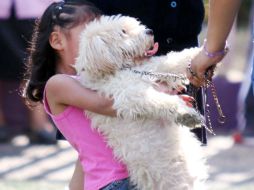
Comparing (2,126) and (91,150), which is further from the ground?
(91,150)

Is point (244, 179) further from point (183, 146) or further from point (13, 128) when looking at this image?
point (183, 146)

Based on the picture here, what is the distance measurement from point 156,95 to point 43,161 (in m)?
3.94

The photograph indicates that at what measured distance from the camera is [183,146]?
3012 millimetres

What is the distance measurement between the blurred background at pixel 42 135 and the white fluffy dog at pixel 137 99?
109 inches

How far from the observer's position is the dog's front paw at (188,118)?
2770mm

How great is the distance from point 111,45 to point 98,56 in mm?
62

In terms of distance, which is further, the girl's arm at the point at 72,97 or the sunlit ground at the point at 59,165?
the sunlit ground at the point at 59,165

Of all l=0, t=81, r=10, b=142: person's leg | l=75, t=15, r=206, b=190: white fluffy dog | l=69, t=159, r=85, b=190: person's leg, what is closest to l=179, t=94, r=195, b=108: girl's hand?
l=75, t=15, r=206, b=190: white fluffy dog

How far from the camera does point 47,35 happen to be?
319cm

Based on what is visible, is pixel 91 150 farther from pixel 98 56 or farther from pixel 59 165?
pixel 59 165

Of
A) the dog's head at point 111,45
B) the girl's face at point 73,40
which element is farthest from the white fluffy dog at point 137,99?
the girl's face at point 73,40

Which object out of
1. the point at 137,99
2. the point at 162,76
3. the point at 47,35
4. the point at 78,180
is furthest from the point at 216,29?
the point at 78,180

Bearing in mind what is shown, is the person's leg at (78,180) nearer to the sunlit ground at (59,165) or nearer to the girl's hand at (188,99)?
the girl's hand at (188,99)

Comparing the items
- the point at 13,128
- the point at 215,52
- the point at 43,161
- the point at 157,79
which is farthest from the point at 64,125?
the point at 13,128
